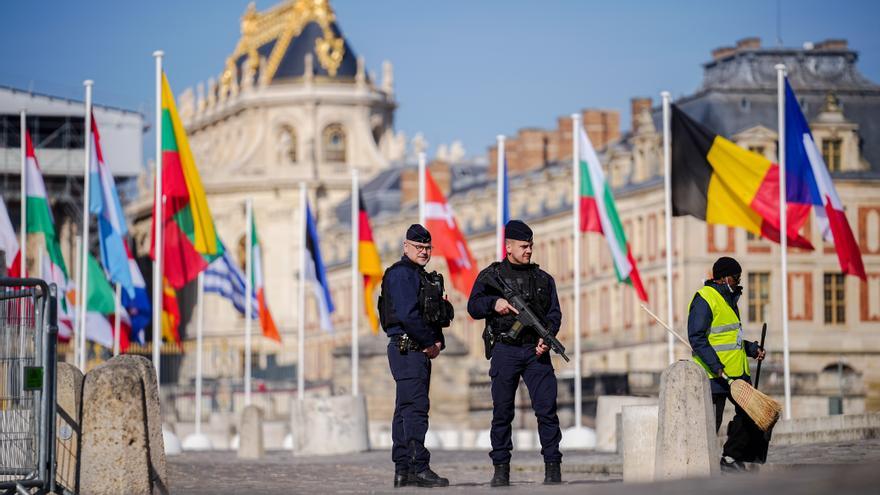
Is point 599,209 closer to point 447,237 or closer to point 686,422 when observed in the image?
point 447,237

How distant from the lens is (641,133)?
7069cm

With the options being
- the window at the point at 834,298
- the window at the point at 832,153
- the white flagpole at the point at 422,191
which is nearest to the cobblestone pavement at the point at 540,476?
the white flagpole at the point at 422,191

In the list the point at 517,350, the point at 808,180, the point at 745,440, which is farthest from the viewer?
the point at 808,180

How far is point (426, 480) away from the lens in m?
17.0

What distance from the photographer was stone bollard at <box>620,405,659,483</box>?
57.6 ft

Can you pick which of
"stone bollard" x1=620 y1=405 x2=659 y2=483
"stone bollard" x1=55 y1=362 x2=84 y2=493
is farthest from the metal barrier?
"stone bollard" x1=620 y1=405 x2=659 y2=483

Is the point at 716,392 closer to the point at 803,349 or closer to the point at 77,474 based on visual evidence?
the point at 77,474

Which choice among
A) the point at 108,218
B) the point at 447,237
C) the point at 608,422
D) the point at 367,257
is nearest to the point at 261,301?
the point at 367,257

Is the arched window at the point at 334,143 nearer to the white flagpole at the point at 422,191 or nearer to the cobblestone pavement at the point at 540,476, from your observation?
the white flagpole at the point at 422,191

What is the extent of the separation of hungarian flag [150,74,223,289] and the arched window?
3962 inches

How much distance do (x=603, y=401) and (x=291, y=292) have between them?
320ft

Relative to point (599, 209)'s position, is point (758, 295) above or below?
below

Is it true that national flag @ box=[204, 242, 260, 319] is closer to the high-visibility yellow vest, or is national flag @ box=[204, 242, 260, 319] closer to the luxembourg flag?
the luxembourg flag

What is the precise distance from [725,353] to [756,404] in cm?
60
